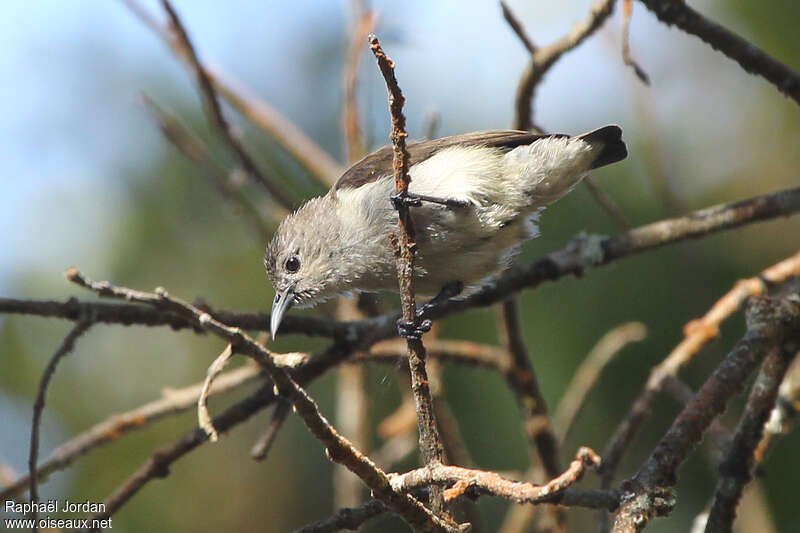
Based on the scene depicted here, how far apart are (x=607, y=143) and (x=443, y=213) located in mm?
815

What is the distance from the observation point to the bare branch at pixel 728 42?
2.79m

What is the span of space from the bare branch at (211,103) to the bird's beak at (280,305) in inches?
24.9

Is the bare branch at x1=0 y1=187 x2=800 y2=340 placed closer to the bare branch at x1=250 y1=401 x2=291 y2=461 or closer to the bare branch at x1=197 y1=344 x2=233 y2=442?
the bare branch at x1=250 y1=401 x2=291 y2=461

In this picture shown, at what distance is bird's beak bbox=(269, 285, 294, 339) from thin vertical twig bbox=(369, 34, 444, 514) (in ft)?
3.26

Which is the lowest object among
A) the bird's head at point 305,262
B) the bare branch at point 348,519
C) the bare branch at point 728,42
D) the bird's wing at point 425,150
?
the bare branch at point 348,519

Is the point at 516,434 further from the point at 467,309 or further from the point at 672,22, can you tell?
the point at 672,22

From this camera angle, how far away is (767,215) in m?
3.08

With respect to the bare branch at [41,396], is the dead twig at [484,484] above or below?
below

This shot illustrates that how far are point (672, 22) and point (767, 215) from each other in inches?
32.2

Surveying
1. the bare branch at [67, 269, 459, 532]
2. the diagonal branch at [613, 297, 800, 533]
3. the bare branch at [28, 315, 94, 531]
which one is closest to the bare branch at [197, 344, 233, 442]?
the bare branch at [67, 269, 459, 532]

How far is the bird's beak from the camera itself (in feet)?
10.3

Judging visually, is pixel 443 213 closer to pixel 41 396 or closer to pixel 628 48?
pixel 628 48

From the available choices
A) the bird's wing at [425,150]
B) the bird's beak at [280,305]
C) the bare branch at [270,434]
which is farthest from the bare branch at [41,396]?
the bird's wing at [425,150]

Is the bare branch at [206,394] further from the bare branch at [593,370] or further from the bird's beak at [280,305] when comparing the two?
the bare branch at [593,370]
